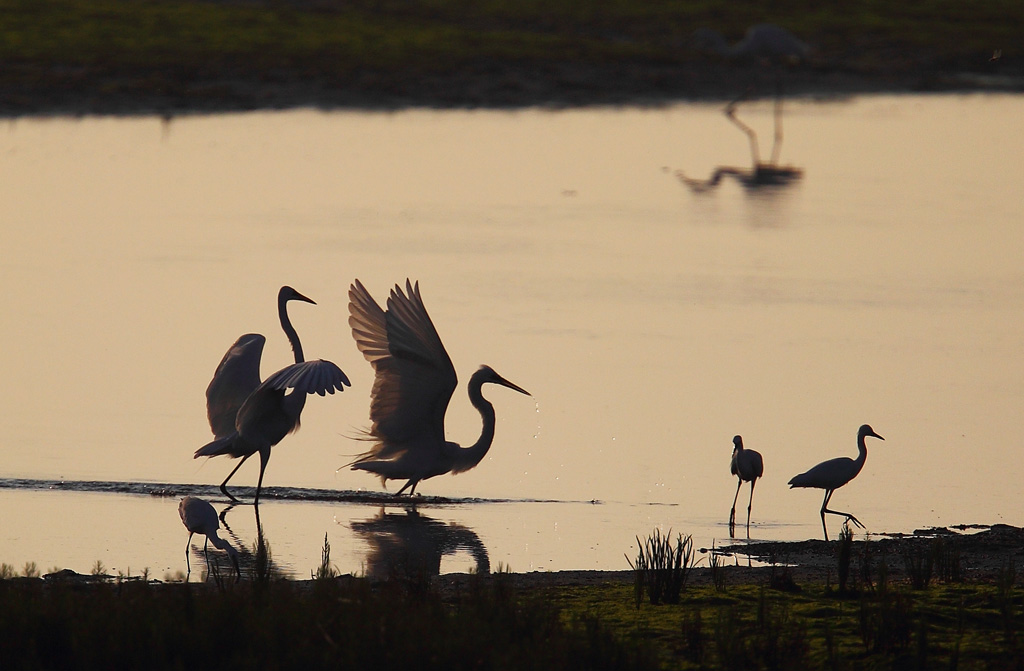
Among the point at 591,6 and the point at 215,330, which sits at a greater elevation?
the point at 591,6

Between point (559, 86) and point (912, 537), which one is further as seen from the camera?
point (559, 86)

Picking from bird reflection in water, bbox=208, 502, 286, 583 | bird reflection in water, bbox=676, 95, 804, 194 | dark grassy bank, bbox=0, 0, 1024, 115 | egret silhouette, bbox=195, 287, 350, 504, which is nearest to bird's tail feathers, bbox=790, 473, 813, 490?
egret silhouette, bbox=195, 287, 350, 504

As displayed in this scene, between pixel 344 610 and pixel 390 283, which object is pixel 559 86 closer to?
pixel 390 283

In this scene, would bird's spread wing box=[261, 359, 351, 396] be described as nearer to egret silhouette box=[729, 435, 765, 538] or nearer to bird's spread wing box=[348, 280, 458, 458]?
bird's spread wing box=[348, 280, 458, 458]

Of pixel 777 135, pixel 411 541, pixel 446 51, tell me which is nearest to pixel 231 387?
pixel 411 541

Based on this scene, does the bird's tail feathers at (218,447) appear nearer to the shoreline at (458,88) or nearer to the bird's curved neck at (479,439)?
the bird's curved neck at (479,439)

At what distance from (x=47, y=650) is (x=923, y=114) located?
1056 inches

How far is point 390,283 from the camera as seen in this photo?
Result: 15.8m

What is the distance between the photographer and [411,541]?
30.3ft

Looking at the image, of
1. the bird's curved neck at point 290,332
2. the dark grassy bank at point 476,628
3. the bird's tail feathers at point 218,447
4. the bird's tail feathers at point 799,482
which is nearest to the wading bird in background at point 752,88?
the bird's curved neck at point 290,332

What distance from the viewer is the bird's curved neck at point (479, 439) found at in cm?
1034

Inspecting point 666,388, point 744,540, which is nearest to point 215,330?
point 666,388

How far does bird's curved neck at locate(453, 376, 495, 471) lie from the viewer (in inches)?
407

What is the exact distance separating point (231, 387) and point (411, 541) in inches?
72.6
